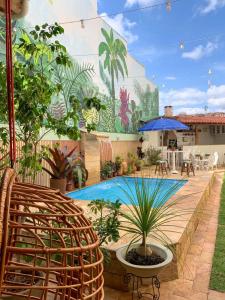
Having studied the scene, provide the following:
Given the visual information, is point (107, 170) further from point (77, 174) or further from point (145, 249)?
point (145, 249)

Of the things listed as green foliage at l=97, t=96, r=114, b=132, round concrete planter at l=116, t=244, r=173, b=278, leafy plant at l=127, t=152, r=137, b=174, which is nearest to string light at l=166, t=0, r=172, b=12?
Answer: green foliage at l=97, t=96, r=114, b=132

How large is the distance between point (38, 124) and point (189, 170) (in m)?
9.97

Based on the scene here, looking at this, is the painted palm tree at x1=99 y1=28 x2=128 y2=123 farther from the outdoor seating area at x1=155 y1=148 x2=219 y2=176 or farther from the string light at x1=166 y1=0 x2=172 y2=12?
the string light at x1=166 y1=0 x2=172 y2=12

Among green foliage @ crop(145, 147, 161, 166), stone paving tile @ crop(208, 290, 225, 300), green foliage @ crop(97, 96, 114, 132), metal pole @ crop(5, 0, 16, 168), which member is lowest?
stone paving tile @ crop(208, 290, 225, 300)

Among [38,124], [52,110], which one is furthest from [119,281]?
[52,110]

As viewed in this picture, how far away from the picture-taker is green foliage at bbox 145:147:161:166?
16.7 meters

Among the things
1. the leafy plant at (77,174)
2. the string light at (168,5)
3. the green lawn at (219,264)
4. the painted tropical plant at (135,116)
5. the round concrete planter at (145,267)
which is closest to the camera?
the round concrete planter at (145,267)

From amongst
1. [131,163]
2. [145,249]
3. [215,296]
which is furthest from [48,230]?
[131,163]

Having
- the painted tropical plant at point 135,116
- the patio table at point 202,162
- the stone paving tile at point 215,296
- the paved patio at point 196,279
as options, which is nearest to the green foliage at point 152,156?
the painted tropical plant at point 135,116

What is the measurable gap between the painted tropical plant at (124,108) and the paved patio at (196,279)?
11.9 meters

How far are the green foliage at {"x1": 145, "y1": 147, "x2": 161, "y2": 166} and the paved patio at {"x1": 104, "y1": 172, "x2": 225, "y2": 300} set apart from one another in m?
11.2

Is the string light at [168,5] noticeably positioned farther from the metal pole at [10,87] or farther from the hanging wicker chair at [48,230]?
the hanging wicker chair at [48,230]

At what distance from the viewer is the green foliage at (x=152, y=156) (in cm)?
1675

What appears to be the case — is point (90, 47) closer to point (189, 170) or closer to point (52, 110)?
point (52, 110)
